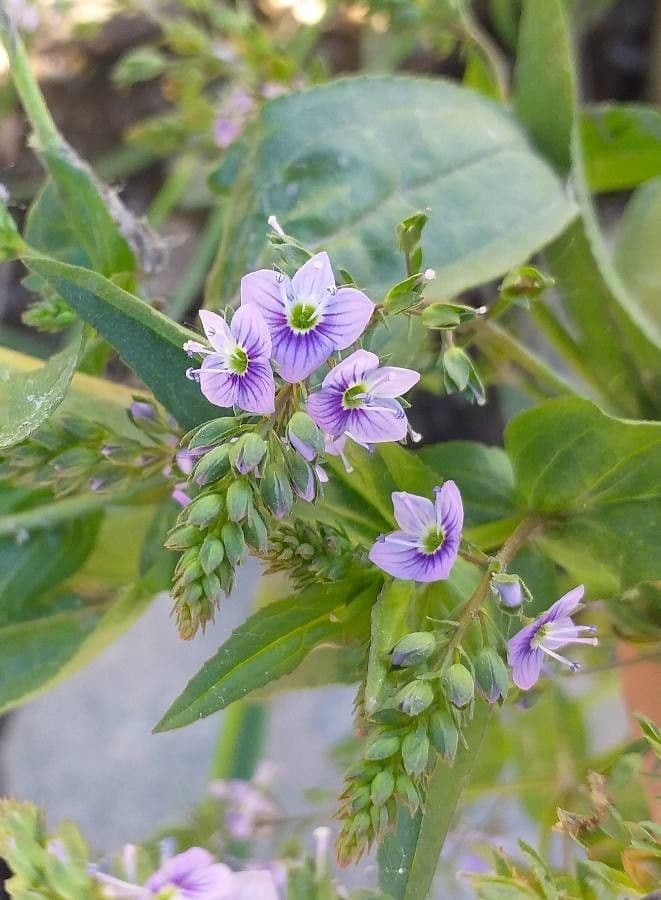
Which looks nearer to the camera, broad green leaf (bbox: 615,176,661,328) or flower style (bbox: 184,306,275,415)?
flower style (bbox: 184,306,275,415)

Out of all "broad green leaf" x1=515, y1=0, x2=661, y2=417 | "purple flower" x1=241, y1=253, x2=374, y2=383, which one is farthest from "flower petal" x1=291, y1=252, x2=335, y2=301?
"broad green leaf" x1=515, y1=0, x2=661, y2=417

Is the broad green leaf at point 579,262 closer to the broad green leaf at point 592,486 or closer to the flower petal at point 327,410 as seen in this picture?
the broad green leaf at point 592,486

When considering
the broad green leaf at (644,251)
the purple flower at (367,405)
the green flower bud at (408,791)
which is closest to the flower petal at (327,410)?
the purple flower at (367,405)

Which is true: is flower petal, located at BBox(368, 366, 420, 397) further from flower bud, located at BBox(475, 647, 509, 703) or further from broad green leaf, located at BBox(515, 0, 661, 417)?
broad green leaf, located at BBox(515, 0, 661, 417)

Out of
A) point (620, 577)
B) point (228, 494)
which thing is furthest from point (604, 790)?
point (228, 494)

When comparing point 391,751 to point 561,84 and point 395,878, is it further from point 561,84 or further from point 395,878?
point 561,84

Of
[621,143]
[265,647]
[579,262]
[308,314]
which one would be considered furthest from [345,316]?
[621,143]
